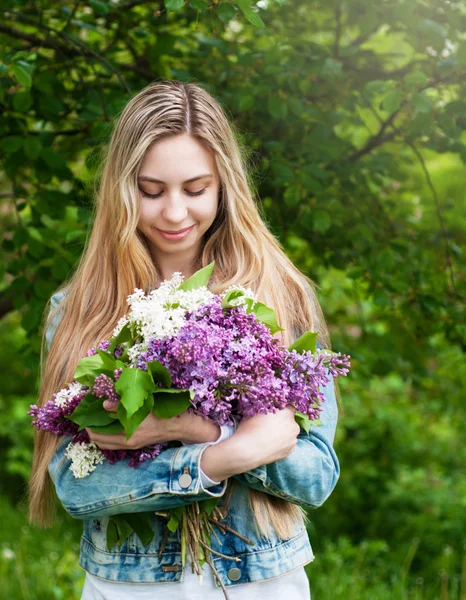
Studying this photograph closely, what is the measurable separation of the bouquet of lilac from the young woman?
7cm

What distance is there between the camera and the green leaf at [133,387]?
1.49 metres

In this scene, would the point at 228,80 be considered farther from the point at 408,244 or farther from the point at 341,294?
the point at 341,294

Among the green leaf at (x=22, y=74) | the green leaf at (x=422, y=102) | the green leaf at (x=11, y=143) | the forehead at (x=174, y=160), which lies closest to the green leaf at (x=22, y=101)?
the green leaf at (x=11, y=143)

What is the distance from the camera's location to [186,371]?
1.55 metres

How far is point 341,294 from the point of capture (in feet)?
16.0

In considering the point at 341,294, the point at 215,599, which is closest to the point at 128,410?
the point at 215,599

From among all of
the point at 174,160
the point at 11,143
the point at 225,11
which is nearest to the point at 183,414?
the point at 174,160

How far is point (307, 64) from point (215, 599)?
218 centimetres

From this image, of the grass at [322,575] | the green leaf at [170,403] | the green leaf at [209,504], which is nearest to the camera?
the green leaf at [170,403]

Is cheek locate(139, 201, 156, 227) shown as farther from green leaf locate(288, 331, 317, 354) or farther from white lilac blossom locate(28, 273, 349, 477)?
green leaf locate(288, 331, 317, 354)

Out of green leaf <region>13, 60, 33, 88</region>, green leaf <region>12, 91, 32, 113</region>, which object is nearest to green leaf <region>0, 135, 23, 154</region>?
green leaf <region>12, 91, 32, 113</region>

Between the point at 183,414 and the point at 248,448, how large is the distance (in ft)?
0.59

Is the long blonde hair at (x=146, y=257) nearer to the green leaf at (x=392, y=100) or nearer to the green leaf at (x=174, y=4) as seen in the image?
the green leaf at (x=174, y=4)

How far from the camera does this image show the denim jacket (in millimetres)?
1755
